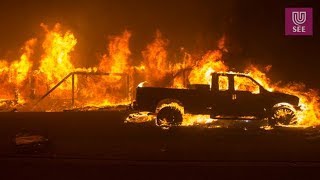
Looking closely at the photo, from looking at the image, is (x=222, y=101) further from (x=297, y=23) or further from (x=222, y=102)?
(x=297, y=23)

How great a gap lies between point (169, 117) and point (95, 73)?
585cm

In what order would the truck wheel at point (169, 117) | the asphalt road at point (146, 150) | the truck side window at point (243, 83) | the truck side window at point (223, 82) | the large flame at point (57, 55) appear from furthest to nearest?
the large flame at point (57, 55)
the truck side window at point (243, 83)
the truck side window at point (223, 82)
the truck wheel at point (169, 117)
the asphalt road at point (146, 150)

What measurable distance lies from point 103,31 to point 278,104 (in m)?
14.4

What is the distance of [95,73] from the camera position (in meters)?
19.3

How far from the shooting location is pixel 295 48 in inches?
893

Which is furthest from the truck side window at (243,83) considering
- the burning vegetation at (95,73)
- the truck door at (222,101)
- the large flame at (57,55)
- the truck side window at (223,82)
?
the large flame at (57,55)

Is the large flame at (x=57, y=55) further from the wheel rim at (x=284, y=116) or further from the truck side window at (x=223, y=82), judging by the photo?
the wheel rim at (x=284, y=116)

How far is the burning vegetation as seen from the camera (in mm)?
19172

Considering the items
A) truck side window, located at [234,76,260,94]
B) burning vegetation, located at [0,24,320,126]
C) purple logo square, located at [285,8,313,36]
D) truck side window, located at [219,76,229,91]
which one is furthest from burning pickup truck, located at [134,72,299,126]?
purple logo square, located at [285,8,313,36]

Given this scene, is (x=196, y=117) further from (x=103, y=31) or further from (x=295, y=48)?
(x=103, y=31)

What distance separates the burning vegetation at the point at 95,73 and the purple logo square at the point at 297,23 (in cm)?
301

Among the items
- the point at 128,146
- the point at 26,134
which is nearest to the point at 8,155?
the point at 26,134

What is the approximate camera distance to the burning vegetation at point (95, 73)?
19172 millimetres

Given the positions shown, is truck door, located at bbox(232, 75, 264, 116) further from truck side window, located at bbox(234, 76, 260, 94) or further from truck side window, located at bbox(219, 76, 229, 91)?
truck side window, located at bbox(234, 76, 260, 94)
